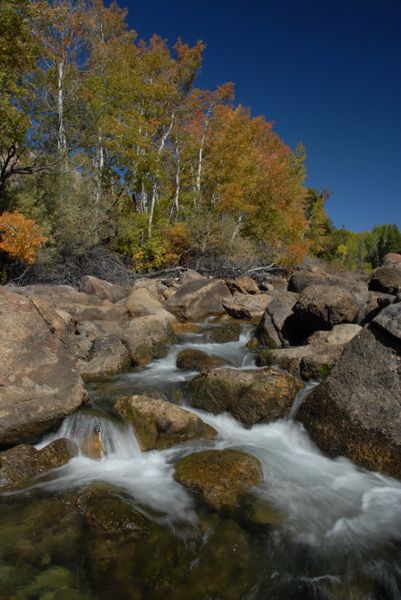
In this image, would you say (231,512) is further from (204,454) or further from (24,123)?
(24,123)

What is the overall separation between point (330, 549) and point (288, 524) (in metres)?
0.51

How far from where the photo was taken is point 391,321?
17.7ft

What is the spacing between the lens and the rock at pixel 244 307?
1407 cm

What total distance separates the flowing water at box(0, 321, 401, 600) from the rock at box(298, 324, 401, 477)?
26cm

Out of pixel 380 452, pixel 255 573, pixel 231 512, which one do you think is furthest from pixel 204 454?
pixel 380 452

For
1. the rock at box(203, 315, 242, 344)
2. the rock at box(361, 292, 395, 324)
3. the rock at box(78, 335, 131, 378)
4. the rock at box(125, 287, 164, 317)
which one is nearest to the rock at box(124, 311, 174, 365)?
the rock at box(78, 335, 131, 378)

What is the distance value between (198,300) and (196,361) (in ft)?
17.2

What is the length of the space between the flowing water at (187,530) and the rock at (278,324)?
476cm

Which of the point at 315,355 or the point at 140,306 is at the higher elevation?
the point at 140,306

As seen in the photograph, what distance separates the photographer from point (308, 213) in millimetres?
49125

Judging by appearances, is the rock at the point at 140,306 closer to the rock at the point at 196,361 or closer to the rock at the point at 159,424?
the rock at the point at 196,361

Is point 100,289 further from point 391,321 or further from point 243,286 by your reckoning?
point 391,321

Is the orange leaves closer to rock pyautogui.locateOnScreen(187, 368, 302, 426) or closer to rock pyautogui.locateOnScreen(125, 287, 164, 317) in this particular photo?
rock pyautogui.locateOnScreen(125, 287, 164, 317)

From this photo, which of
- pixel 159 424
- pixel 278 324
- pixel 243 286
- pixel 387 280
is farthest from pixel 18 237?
pixel 387 280
